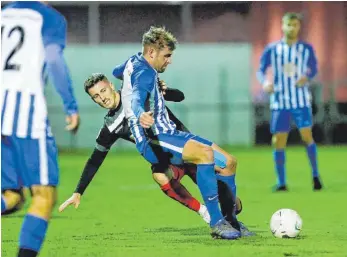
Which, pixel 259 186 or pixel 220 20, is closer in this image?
pixel 259 186

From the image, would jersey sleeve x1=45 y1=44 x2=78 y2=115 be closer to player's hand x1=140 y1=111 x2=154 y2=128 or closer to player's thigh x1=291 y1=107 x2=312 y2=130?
player's hand x1=140 y1=111 x2=154 y2=128

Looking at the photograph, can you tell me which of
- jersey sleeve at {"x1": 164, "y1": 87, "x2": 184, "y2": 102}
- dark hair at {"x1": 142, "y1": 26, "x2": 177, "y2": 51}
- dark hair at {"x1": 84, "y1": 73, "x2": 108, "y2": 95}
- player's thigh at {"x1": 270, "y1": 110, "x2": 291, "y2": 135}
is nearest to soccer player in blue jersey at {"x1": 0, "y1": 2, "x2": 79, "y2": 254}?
dark hair at {"x1": 142, "y1": 26, "x2": 177, "y2": 51}

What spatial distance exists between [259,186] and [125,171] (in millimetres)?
3620

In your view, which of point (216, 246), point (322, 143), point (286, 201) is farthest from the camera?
point (322, 143)

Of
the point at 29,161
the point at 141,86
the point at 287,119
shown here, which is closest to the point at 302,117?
the point at 287,119

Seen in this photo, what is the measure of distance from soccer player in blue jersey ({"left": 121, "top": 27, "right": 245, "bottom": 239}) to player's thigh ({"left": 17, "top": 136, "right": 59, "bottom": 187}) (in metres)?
1.41

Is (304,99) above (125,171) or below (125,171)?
above

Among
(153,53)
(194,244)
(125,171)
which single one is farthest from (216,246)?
(125,171)

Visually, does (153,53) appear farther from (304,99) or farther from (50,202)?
(304,99)

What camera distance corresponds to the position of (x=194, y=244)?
6711 millimetres

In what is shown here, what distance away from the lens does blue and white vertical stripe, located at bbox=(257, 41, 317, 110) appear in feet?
37.4

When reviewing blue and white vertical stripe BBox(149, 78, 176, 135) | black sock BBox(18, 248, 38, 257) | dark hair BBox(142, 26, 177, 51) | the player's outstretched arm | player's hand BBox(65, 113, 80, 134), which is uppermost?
dark hair BBox(142, 26, 177, 51)

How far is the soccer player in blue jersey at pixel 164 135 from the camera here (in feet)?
22.1

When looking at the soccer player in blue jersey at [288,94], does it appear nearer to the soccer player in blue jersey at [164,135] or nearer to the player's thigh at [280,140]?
the player's thigh at [280,140]
